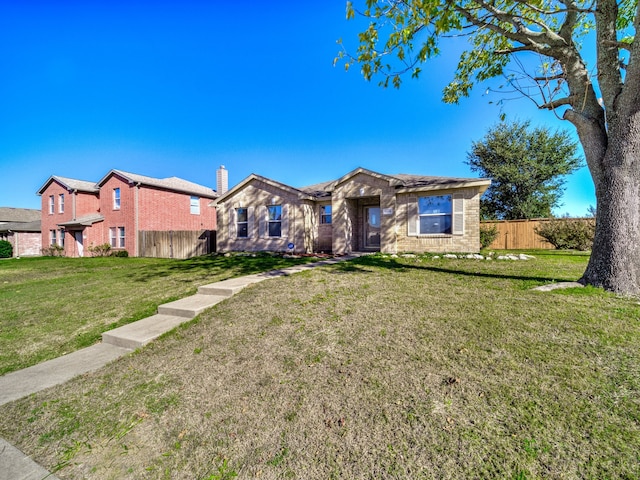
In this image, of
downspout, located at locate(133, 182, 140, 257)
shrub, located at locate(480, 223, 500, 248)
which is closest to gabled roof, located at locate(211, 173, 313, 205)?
downspout, located at locate(133, 182, 140, 257)

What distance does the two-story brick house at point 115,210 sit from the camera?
19250mm

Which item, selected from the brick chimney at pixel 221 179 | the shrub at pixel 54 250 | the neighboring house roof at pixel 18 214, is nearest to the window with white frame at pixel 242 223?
the brick chimney at pixel 221 179

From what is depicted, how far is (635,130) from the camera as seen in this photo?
15.7ft

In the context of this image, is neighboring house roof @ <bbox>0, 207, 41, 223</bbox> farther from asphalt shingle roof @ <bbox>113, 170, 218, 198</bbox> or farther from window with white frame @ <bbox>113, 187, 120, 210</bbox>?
asphalt shingle roof @ <bbox>113, 170, 218, 198</bbox>

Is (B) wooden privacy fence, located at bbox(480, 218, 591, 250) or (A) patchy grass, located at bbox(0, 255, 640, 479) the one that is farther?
(B) wooden privacy fence, located at bbox(480, 218, 591, 250)

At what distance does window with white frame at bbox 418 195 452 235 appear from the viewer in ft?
38.4

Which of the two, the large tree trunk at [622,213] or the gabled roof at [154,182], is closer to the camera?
the large tree trunk at [622,213]

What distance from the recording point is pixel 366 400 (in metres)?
2.42

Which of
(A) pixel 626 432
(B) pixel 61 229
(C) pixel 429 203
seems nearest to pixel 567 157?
(C) pixel 429 203

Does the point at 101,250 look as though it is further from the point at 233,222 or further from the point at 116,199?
the point at 233,222

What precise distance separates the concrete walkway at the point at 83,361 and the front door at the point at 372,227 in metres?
9.36

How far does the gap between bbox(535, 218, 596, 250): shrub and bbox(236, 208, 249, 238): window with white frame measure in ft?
55.6

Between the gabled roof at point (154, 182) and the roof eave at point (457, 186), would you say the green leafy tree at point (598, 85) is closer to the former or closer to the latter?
the roof eave at point (457, 186)

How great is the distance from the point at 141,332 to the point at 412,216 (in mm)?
10980
